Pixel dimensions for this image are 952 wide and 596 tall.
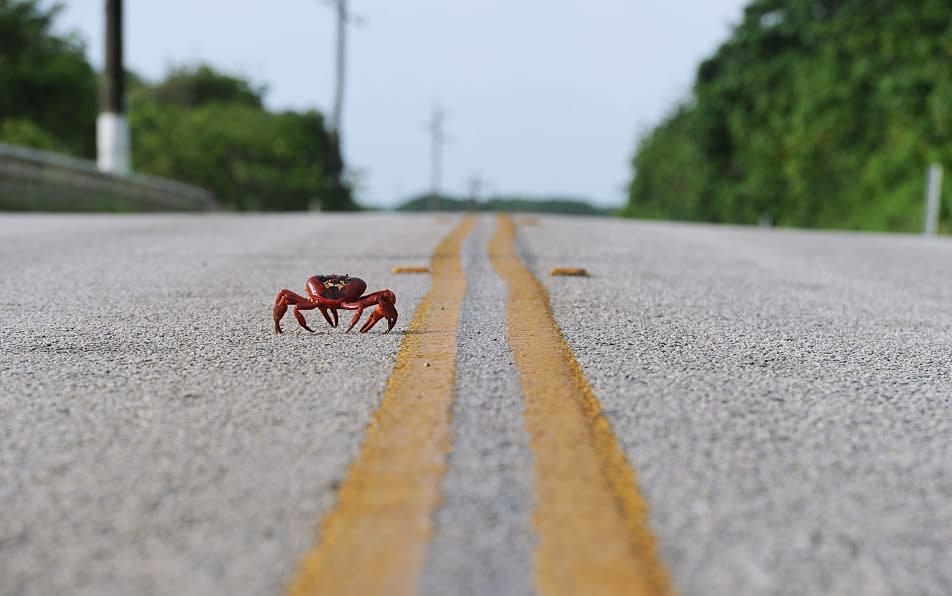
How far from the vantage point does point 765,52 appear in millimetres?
36562

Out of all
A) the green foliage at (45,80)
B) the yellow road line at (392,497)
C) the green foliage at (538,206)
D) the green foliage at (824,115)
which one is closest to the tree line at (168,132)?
the green foliage at (45,80)

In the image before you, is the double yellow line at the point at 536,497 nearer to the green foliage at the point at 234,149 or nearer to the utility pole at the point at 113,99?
the utility pole at the point at 113,99

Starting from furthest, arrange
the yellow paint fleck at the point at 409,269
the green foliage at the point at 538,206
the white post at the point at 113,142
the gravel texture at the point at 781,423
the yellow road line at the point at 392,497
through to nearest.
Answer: the green foliage at the point at 538,206 < the white post at the point at 113,142 < the yellow paint fleck at the point at 409,269 < the gravel texture at the point at 781,423 < the yellow road line at the point at 392,497

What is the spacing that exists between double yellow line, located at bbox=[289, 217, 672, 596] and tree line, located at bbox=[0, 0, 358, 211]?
25595mm

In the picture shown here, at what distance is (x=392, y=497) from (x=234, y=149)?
141 feet

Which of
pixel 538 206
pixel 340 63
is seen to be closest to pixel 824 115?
pixel 340 63

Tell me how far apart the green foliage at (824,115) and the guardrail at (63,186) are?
55.1 ft

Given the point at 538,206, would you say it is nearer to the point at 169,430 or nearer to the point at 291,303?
the point at 291,303

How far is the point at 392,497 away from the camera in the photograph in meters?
1.84

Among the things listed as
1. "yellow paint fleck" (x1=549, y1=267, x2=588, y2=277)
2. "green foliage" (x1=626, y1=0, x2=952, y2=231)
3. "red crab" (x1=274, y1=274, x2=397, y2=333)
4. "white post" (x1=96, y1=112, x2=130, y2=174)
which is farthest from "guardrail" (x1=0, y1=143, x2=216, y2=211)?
"green foliage" (x1=626, y1=0, x2=952, y2=231)

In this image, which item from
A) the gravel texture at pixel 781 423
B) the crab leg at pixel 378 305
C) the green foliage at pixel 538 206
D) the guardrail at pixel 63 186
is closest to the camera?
the gravel texture at pixel 781 423

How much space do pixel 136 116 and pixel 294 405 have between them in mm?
39145

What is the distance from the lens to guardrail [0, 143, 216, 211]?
1550cm

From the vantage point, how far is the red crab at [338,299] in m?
3.66
